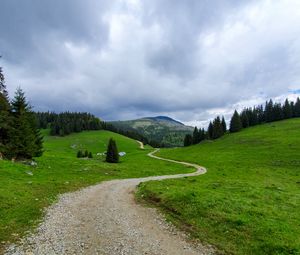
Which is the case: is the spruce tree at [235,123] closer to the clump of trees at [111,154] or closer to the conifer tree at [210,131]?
the conifer tree at [210,131]

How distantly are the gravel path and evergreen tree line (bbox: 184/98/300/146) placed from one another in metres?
123

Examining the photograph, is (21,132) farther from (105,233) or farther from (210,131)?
(210,131)

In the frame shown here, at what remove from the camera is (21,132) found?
147 feet

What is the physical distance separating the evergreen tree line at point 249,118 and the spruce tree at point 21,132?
104 meters

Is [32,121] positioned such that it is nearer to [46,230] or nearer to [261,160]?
[46,230]

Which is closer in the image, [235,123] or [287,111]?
[235,123]

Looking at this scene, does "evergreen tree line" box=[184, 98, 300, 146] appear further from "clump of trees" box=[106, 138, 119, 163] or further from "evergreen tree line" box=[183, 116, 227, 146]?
"clump of trees" box=[106, 138, 119, 163]

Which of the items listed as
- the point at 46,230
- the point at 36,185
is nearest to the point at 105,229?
the point at 46,230

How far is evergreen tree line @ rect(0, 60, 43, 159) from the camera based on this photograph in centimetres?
4269

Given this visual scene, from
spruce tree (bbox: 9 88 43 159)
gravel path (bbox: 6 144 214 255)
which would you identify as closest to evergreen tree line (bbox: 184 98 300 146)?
spruce tree (bbox: 9 88 43 159)

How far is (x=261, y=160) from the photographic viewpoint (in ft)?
231

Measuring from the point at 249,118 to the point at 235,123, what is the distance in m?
17.7

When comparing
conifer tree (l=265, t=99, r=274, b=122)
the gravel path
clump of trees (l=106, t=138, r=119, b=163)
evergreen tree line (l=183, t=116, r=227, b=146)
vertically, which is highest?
conifer tree (l=265, t=99, r=274, b=122)

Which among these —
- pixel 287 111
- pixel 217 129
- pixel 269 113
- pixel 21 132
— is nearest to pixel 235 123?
pixel 217 129
